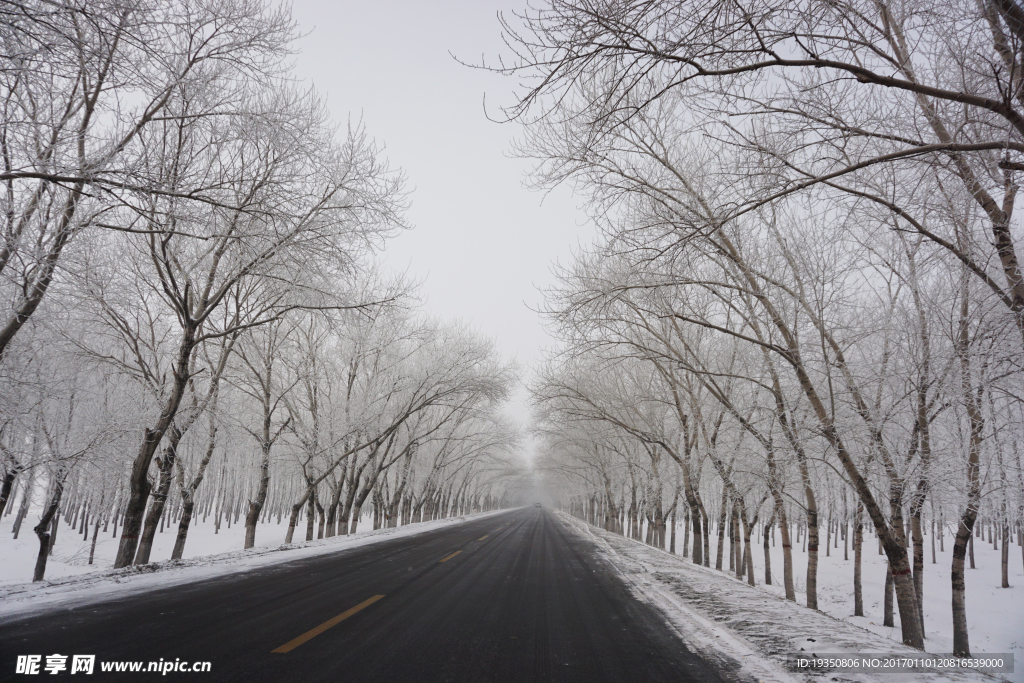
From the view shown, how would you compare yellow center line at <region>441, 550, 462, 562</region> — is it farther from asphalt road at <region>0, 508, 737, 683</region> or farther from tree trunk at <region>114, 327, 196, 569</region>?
tree trunk at <region>114, 327, 196, 569</region>

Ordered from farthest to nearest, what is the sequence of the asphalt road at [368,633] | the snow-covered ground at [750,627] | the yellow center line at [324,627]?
the snow-covered ground at [750,627]
the yellow center line at [324,627]
the asphalt road at [368,633]

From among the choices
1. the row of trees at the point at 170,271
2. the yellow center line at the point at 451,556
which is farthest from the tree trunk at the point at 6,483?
the yellow center line at the point at 451,556

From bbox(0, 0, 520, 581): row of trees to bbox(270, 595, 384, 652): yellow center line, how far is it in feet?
15.3

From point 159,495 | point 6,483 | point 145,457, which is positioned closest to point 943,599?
point 145,457

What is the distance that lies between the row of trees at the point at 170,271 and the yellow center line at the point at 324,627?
4658 millimetres

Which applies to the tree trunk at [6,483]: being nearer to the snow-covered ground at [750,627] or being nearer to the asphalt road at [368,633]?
the asphalt road at [368,633]

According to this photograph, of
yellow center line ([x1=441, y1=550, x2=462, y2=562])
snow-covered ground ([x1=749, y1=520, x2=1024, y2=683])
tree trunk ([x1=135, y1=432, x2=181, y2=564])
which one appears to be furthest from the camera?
snow-covered ground ([x1=749, y1=520, x2=1024, y2=683])

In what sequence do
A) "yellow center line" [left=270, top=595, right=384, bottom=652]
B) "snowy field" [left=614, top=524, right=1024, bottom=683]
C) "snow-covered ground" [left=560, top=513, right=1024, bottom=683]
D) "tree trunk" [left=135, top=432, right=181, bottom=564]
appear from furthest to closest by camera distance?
"snowy field" [left=614, top=524, right=1024, bottom=683]
"tree trunk" [left=135, top=432, right=181, bottom=564]
"snow-covered ground" [left=560, top=513, right=1024, bottom=683]
"yellow center line" [left=270, top=595, right=384, bottom=652]

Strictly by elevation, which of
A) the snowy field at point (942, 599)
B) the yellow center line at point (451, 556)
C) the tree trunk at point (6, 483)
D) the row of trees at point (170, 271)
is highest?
the row of trees at point (170, 271)

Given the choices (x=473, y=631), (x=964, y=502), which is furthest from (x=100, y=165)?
(x=964, y=502)

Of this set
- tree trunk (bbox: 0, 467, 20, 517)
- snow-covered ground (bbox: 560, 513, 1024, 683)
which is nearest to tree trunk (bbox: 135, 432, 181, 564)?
tree trunk (bbox: 0, 467, 20, 517)

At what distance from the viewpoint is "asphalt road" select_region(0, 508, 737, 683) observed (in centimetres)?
406

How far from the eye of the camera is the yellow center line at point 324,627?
4.50 m

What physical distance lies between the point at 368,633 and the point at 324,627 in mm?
518
